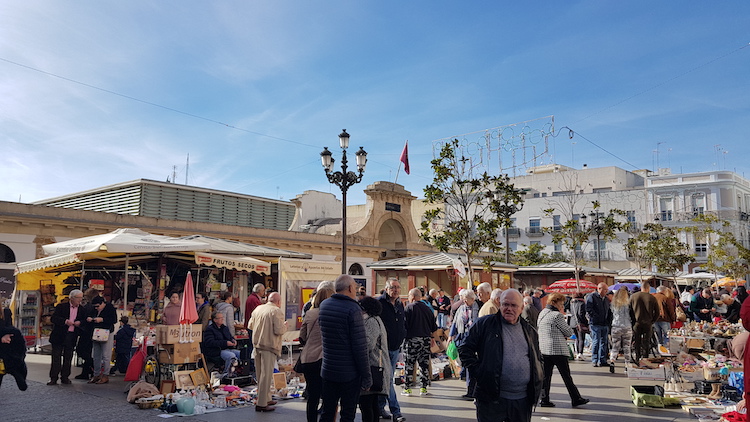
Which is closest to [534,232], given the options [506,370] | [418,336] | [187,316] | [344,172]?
[344,172]

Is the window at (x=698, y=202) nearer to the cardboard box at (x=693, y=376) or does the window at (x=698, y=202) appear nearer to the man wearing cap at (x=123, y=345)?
the cardboard box at (x=693, y=376)

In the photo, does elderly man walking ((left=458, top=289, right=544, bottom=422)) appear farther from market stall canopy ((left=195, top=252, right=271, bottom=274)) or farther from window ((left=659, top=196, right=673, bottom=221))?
window ((left=659, top=196, right=673, bottom=221))

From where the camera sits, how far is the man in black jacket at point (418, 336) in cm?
934

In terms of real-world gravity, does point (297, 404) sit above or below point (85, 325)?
below

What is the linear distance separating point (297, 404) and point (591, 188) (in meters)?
56.1

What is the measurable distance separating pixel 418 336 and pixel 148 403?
4.34m

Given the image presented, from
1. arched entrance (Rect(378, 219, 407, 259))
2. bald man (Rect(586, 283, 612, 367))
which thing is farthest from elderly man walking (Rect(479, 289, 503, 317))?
arched entrance (Rect(378, 219, 407, 259))

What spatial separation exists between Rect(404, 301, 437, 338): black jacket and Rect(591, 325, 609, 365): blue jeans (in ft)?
16.9

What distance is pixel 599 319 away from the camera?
40.2ft

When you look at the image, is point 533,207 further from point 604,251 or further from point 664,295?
point 664,295

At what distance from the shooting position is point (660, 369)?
1004 centimetres

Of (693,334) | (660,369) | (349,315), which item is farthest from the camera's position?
(693,334)

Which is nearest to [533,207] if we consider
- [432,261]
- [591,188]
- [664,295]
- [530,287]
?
[591,188]

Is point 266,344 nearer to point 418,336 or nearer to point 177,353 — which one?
point 177,353
